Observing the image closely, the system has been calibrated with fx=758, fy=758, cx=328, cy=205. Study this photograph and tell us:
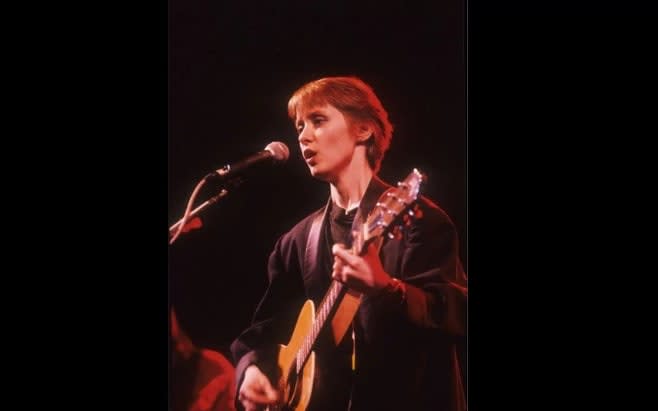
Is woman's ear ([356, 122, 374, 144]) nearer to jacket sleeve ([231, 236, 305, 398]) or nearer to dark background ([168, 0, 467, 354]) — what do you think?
dark background ([168, 0, 467, 354])

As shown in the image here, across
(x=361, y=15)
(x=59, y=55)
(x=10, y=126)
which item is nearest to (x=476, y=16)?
(x=361, y=15)

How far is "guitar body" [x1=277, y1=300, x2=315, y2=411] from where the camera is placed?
99.7 inches

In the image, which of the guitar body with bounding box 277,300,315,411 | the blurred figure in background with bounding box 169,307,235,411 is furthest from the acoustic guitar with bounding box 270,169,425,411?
the blurred figure in background with bounding box 169,307,235,411

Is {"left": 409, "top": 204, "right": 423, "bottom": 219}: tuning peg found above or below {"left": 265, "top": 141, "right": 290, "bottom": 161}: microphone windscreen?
below

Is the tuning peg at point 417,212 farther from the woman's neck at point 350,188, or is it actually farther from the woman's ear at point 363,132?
the woman's ear at point 363,132

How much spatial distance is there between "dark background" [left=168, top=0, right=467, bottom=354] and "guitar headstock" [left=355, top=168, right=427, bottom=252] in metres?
0.03

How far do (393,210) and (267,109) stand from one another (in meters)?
0.57

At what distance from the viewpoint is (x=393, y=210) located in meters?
2.52

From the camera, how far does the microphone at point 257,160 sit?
2639 mm

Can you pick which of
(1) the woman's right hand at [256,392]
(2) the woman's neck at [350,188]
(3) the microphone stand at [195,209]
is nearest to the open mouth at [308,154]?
(2) the woman's neck at [350,188]

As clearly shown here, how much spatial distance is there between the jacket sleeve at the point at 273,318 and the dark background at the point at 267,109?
0.12 feet

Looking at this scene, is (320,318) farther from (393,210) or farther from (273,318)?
(393,210)

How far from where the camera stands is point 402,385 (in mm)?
2477

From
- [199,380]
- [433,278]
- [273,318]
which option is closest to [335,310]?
[273,318]
